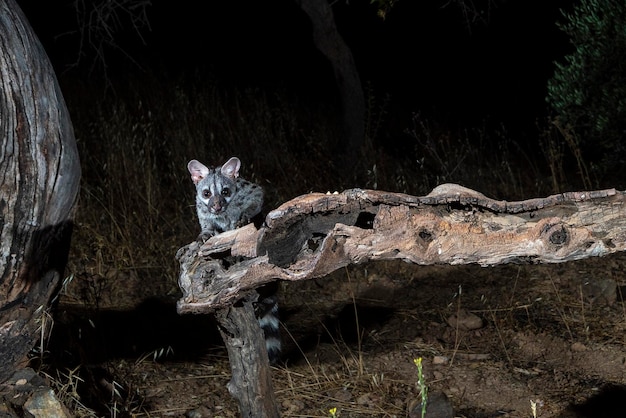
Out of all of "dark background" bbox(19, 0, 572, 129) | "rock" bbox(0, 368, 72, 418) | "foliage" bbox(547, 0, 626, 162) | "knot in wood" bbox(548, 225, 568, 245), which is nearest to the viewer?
"knot in wood" bbox(548, 225, 568, 245)

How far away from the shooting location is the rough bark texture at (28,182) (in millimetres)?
4336

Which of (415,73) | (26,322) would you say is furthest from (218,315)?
(415,73)

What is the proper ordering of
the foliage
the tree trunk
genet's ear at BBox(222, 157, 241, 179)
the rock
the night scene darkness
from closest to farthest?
the rock, the night scene darkness, genet's ear at BBox(222, 157, 241, 179), the foliage, the tree trunk

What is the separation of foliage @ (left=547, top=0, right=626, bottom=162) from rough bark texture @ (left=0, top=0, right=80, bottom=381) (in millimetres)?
4583

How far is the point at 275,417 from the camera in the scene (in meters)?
4.22

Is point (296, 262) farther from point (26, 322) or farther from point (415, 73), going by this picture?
point (415, 73)

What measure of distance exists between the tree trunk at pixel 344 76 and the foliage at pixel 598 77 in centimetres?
194

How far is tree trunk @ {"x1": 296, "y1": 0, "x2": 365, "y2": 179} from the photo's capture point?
8320 millimetres

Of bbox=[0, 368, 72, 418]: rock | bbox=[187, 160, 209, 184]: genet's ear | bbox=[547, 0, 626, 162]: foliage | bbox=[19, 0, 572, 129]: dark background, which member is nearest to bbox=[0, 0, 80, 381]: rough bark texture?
bbox=[0, 368, 72, 418]: rock

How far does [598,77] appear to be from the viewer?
7734 mm

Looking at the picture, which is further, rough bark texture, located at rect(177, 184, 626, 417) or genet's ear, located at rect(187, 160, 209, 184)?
genet's ear, located at rect(187, 160, 209, 184)

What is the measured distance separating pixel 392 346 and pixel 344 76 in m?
3.76

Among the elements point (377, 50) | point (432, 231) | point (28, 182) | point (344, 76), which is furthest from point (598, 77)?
point (377, 50)

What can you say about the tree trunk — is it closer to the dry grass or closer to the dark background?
the dry grass
